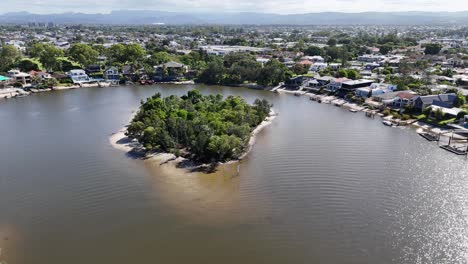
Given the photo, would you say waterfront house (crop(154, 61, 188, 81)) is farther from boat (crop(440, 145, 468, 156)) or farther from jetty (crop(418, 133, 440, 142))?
boat (crop(440, 145, 468, 156))

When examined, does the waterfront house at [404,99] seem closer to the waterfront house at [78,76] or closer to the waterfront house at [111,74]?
the waterfront house at [111,74]

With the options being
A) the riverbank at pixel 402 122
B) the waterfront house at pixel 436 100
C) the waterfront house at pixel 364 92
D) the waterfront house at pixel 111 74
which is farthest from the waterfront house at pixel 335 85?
the waterfront house at pixel 111 74

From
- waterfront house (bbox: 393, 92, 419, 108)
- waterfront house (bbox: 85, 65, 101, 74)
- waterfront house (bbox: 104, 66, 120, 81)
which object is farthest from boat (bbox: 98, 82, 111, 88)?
waterfront house (bbox: 393, 92, 419, 108)

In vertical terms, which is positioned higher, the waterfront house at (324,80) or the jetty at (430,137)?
the waterfront house at (324,80)

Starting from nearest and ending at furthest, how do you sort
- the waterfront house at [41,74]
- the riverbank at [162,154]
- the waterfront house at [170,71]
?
the riverbank at [162,154] → the waterfront house at [41,74] → the waterfront house at [170,71]

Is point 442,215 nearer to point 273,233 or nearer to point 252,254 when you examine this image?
point 273,233

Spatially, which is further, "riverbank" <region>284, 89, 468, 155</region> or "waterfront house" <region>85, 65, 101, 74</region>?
"waterfront house" <region>85, 65, 101, 74</region>

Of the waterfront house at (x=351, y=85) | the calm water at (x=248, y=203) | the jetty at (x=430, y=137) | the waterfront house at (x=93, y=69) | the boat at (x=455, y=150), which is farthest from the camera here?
the waterfront house at (x=93, y=69)

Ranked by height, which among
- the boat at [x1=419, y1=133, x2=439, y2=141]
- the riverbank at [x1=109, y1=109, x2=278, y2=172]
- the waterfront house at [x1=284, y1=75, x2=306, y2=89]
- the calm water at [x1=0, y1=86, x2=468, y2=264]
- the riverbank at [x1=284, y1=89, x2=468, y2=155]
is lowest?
the calm water at [x1=0, y1=86, x2=468, y2=264]
